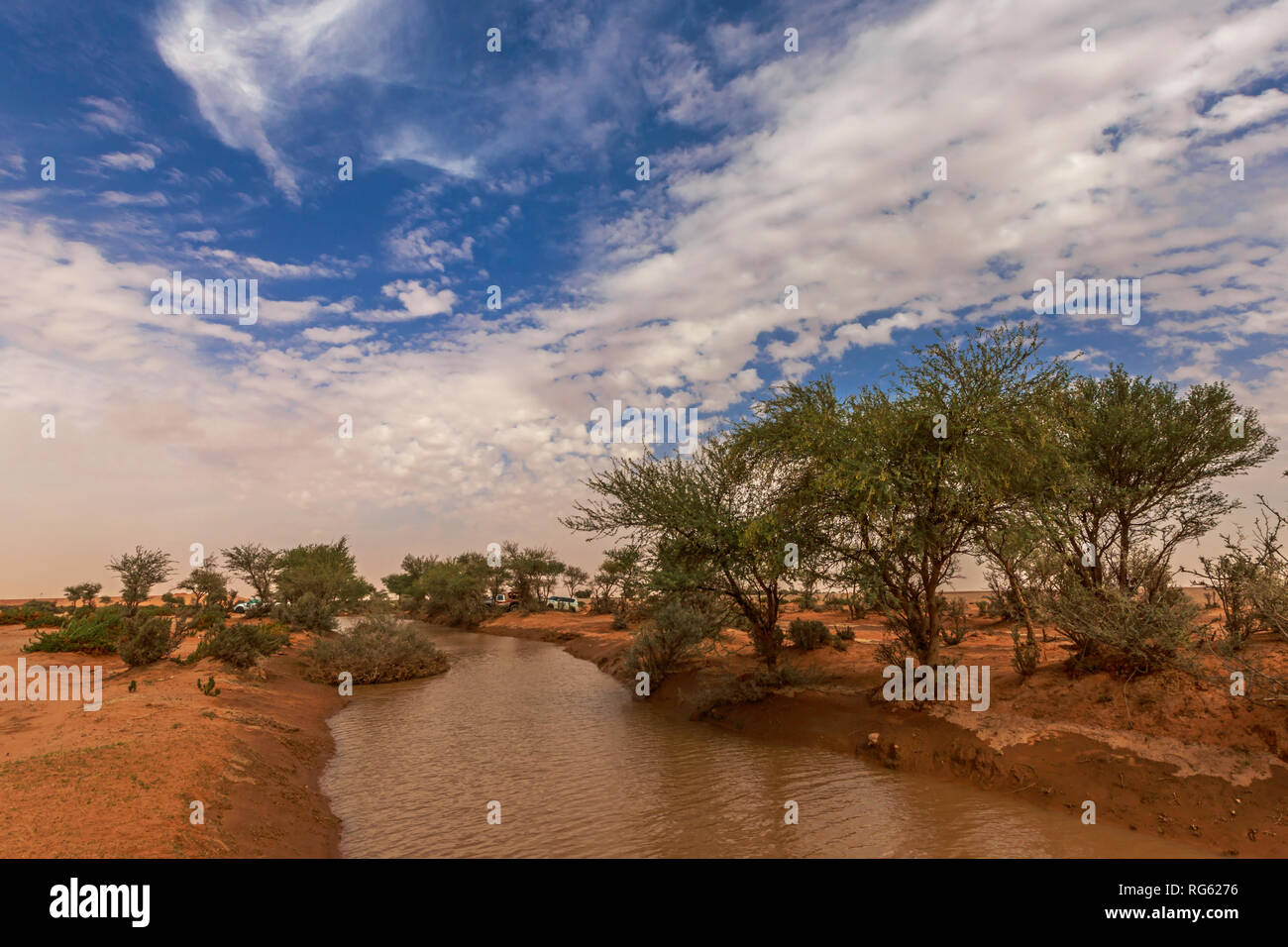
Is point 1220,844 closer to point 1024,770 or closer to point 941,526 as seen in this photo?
point 1024,770

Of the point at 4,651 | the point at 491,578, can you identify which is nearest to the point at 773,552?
the point at 4,651

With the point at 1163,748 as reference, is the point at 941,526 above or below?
above

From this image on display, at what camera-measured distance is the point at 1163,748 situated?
9883mm

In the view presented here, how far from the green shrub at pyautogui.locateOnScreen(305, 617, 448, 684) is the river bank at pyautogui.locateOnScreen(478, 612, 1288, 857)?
16048 mm

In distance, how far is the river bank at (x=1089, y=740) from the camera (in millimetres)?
8711

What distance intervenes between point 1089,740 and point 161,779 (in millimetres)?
15242

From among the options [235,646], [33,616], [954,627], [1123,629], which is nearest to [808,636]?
[954,627]

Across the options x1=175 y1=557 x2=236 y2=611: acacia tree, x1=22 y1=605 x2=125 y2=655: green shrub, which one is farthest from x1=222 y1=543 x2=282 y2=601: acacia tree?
x1=22 y1=605 x2=125 y2=655: green shrub

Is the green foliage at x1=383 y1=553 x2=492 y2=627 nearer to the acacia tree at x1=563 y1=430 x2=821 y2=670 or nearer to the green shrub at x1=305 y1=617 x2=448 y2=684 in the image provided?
the green shrub at x1=305 y1=617 x2=448 y2=684

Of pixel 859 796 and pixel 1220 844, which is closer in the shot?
pixel 1220 844

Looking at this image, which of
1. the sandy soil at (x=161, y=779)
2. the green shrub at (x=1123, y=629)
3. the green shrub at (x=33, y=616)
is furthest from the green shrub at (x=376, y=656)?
the green shrub at (x=1123, y=629)

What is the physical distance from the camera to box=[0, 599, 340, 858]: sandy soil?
23.1ft

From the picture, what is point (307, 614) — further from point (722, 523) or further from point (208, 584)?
point (722, 523)
